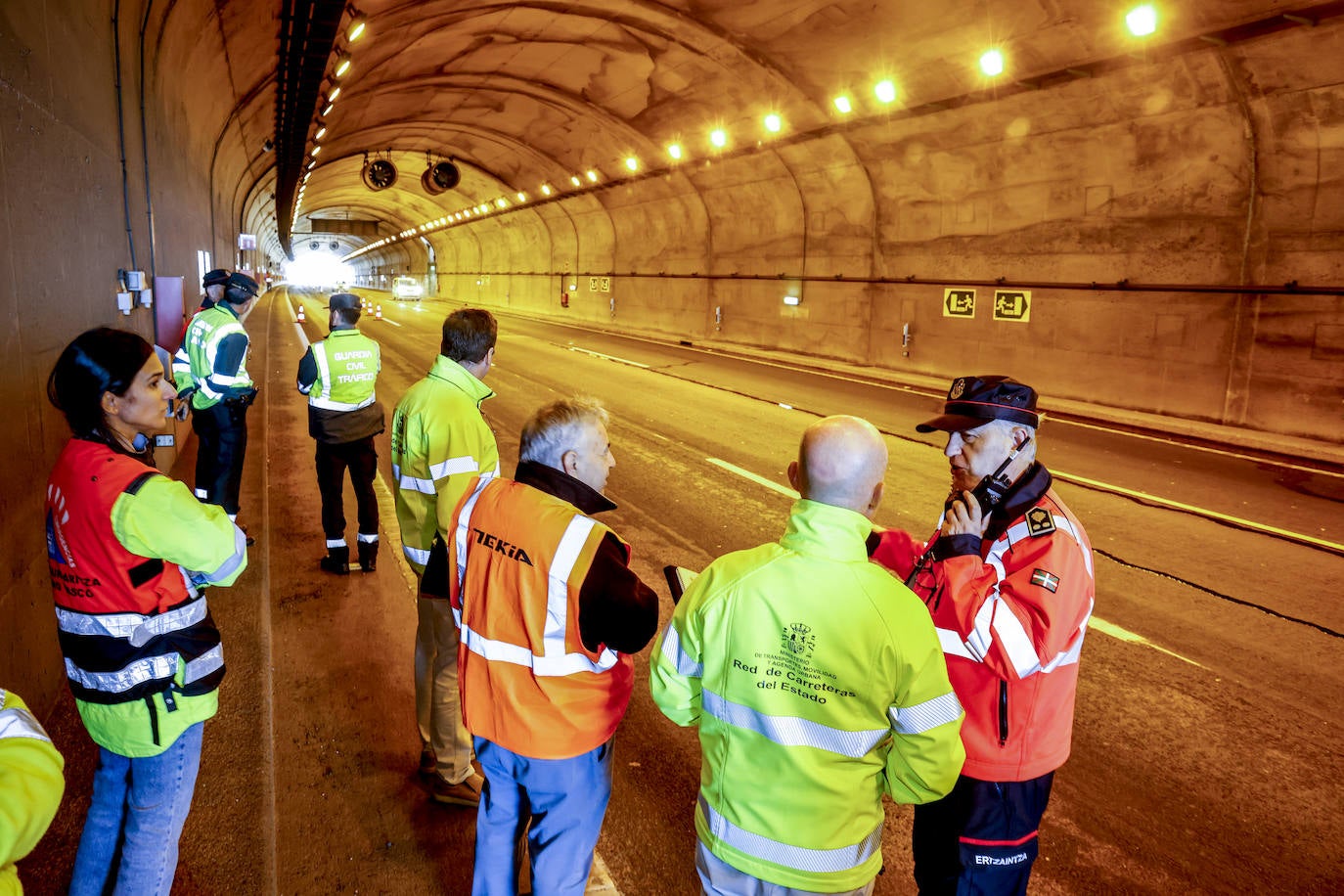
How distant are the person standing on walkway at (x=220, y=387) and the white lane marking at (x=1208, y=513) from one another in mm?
8009

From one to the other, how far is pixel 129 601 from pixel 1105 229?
630 inches

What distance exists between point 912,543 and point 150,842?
270cm

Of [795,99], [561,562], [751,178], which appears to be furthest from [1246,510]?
[751,178]

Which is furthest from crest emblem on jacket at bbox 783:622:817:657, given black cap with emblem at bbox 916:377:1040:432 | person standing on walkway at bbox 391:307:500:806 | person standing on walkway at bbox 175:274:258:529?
person standing on walkway at bbox 175:274:258:529

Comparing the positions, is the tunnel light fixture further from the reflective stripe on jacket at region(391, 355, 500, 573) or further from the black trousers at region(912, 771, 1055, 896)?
the black trousers at region(912, 771, 1055, 896)

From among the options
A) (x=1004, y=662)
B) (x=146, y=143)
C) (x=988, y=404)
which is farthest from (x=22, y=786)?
(x=146, y=143)

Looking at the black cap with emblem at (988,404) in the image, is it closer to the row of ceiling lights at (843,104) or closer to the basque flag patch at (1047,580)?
the basque flag patch at (1047,580)

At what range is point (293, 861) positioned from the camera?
3193 millimetres

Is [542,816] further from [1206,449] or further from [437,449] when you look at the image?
[1206,449]

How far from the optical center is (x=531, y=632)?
7.63ft

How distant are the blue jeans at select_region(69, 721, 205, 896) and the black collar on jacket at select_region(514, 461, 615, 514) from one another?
51.7 inches

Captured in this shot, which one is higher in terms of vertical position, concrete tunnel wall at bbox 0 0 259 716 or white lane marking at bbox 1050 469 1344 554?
concrete tunnel wall at bbox 0 0 259 716

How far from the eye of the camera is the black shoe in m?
6.20

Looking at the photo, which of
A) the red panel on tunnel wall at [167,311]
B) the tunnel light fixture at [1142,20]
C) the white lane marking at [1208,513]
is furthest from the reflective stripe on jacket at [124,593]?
the tunnel light fixture at [1142,20]
